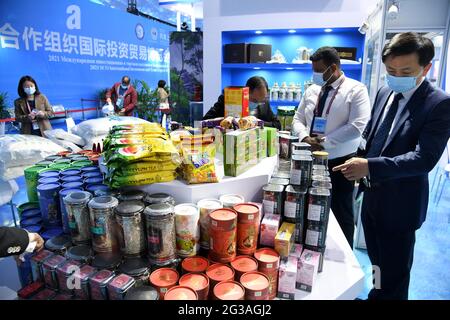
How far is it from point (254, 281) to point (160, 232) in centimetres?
39

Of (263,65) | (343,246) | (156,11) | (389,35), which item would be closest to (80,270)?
(343,246)

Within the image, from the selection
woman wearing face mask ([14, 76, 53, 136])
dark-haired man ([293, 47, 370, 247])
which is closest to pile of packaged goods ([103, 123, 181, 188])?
dark-haired man ([293, 47, 370, 247])

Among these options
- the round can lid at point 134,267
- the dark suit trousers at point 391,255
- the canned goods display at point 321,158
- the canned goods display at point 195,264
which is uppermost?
the canned goods display at point 321,158

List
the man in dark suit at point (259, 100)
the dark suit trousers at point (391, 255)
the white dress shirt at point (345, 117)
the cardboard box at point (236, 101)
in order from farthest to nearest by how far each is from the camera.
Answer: the man in dark suit at point (259, 100), the white dress shirt at point (345, 117), the cardboard box at point (236, 101), the dark suit trousers at point (391, 255)

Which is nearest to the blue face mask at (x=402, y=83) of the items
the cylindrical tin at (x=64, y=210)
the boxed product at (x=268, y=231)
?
the boxed product at (x=268, y=231)

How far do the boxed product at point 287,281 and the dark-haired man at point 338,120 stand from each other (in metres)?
1.45

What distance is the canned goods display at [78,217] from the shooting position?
133cm

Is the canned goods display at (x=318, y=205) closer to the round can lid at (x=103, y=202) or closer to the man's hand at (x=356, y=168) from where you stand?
the man's hand at (x=356, y=168)

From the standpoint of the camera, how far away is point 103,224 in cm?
128

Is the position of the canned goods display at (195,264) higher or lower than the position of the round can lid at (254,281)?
higher

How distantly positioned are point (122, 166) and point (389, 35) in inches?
201

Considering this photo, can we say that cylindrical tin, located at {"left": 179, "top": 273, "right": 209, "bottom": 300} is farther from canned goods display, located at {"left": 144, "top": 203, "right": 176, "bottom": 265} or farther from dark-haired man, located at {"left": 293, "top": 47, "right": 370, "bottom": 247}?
dark-haired man, located at {"left": 293, "top": 47, "right": 370, "bottom": 247}

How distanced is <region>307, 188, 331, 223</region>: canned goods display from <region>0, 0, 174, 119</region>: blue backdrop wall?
6227 millimetres

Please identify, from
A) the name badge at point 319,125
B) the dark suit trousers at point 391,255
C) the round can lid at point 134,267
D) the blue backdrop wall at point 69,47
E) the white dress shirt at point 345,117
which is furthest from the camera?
the blue backdrop wall at point 69,47
